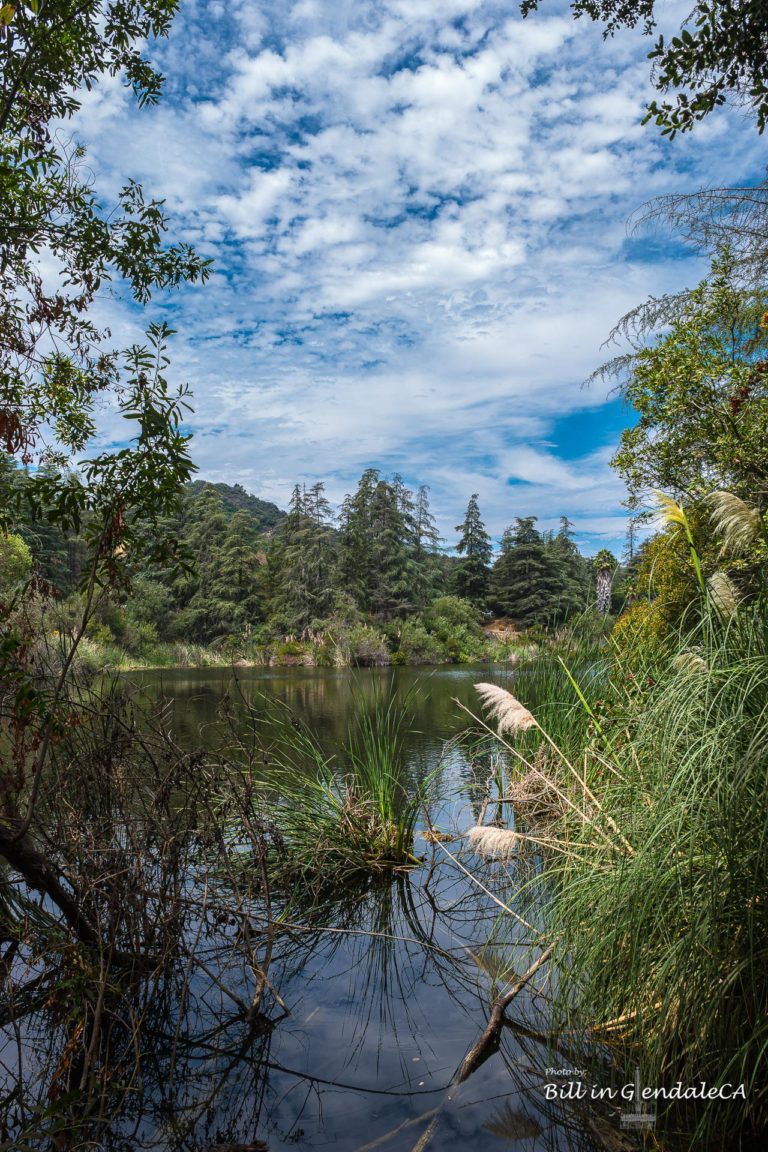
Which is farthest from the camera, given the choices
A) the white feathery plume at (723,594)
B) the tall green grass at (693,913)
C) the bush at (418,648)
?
the bush at (418,648)

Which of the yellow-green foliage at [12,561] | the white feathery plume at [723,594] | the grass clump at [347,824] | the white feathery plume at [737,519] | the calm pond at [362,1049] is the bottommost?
the calm pond at [362,1049]

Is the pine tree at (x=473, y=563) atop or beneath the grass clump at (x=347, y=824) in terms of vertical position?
atop

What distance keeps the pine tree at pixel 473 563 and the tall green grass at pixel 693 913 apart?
160 feet

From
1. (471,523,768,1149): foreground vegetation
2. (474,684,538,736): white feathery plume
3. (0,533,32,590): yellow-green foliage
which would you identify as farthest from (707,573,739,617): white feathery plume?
(0,533,32,590): yellow-green foliage

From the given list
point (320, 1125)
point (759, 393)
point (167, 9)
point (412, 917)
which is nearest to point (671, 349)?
point (759, 393)

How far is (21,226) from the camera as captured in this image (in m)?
4.16

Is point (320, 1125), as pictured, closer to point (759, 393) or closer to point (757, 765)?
point (757, 765)

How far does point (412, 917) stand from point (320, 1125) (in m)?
2.03

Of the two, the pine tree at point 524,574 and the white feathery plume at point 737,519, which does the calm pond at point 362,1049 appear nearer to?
the white feathery plume at point 737,519

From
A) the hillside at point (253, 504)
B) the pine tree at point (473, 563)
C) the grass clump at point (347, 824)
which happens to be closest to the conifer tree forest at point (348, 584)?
the pine tree at point (473, 563)

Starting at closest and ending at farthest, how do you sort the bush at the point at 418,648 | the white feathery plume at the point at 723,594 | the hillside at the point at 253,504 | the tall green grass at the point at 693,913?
the tall green grass at the point at 693,913
the white feathery plume at the point at 723,594
the bush at the point at 418,648
the hillside at the point at 253,504

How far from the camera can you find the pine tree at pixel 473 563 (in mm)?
53375

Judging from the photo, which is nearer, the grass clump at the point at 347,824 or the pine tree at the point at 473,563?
the grass clump at the point at 347,824

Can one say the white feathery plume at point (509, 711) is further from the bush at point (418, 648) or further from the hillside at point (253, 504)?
the hillside at point (253, 504)
